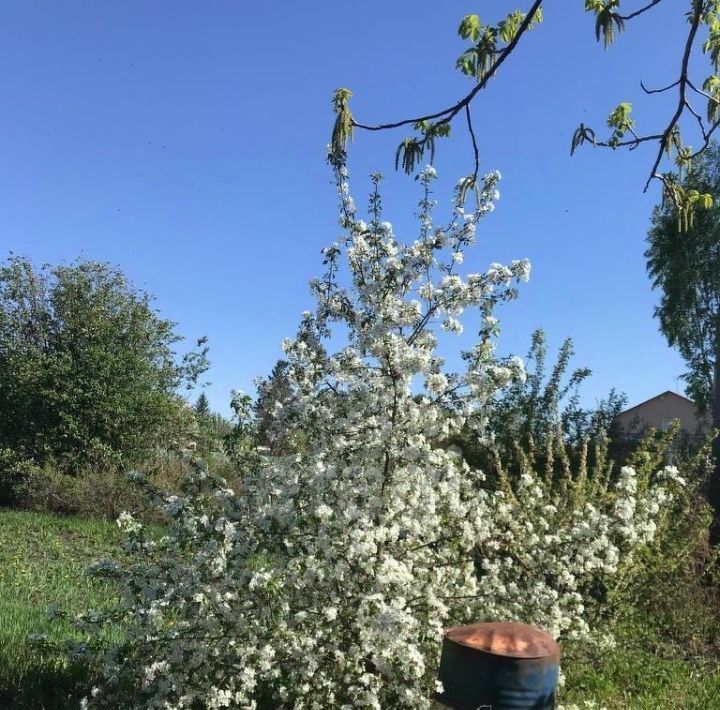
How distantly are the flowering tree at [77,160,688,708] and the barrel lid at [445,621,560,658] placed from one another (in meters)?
0.29

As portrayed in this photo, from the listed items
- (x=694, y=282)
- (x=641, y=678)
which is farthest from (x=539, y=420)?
(x=694, y=282)

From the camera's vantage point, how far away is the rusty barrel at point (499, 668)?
379 centimetres

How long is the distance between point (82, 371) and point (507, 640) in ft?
42.1

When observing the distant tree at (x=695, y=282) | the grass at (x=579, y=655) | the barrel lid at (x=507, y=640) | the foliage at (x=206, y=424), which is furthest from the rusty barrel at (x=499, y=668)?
the distant tree at (x=695, y=282)

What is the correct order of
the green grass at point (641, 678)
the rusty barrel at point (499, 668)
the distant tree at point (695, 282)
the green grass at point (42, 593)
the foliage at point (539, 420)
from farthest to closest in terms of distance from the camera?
the distant tree at point (695, 282), the foliage at point (539, 420), the green grass at point (641, 678), the green grass at point (42, 593), the rusty barrel at point (499, 668)

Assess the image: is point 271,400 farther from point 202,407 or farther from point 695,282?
point 695,282

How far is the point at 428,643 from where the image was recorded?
15.0 ft

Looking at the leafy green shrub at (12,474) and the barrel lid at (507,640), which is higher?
the leafy green shrub at (12,474)

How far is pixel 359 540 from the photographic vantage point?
4172 millimetres

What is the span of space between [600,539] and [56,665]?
359 centimetres

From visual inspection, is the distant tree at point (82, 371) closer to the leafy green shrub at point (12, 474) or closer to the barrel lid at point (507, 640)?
the leafy green shrub at point (12, 474)

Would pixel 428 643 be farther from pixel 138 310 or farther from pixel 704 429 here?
pixel 704 429

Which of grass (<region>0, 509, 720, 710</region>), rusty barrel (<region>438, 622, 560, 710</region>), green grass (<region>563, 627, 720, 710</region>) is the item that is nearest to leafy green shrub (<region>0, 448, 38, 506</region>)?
grass (<region>0, 509, 720, 710</region>)

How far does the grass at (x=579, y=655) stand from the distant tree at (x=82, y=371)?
5.45m
